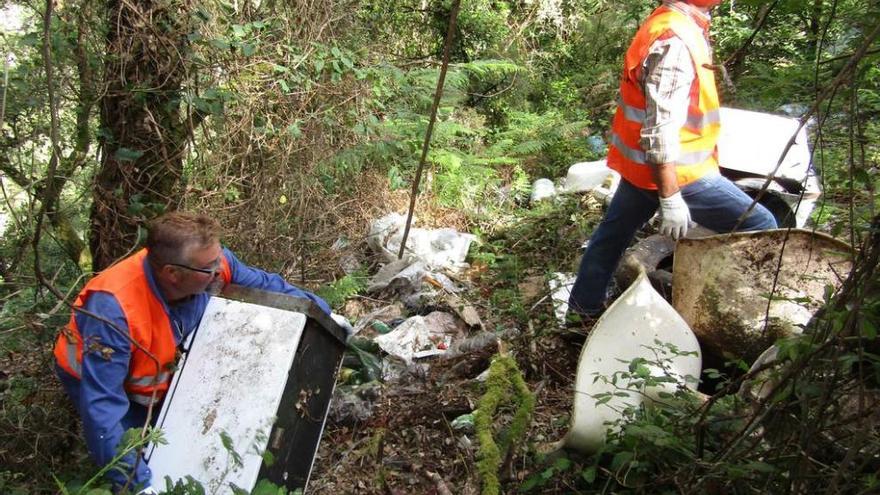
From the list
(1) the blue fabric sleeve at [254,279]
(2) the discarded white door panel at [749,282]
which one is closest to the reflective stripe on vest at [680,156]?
(2) the discarded white door panel at [749,282]

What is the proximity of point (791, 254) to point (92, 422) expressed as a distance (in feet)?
8.58

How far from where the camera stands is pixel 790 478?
1.38 metres

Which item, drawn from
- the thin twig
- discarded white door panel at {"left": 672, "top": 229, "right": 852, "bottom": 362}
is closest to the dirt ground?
discarded white door panel at {"left": 672, "top": 229, "right": 852, "bottom": 362}

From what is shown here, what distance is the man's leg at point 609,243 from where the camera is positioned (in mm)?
2891

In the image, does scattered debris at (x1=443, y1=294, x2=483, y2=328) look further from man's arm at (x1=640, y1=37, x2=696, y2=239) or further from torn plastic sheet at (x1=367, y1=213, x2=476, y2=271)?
man's arm at (x1=640, y1=37, x2=696, y2=239)

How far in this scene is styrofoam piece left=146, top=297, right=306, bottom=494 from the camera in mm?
1957

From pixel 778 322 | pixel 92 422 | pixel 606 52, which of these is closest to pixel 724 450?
pixel 778 322

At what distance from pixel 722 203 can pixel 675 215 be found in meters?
0.22

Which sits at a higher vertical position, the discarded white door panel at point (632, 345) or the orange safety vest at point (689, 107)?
the orange safety vest at point (689, 107)

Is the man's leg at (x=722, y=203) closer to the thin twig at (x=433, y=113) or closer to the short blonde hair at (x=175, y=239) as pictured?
the thin twig at (x=433, y=113)

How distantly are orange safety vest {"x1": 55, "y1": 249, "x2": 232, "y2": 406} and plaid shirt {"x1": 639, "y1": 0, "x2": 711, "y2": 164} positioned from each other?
2068 mm

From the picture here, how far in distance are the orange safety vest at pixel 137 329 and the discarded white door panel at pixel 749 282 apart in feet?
6.89

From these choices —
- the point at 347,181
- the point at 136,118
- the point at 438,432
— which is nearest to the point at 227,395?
the point at 438,432

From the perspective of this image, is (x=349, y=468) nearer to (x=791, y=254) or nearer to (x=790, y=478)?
(x=790, y=478)
